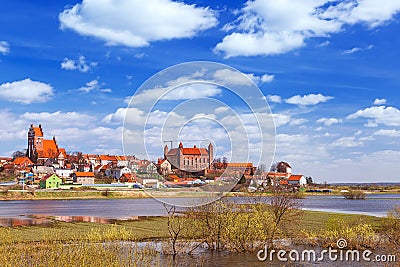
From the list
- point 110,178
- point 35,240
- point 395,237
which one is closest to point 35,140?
point 110,178

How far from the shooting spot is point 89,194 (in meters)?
116

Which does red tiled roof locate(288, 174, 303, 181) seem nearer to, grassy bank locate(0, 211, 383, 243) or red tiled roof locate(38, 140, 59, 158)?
red tiled roof locate(38, 140, 59, 158)

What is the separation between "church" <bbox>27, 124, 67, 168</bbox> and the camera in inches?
6846

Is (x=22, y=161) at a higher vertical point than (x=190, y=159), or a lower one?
higher

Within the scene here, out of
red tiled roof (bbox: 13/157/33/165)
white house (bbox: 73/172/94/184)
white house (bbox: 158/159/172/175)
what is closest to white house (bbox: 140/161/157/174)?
white house (bbox: 158/159/172/175)

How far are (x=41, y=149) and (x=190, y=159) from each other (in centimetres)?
16868

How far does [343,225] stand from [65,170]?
13931 centimetres

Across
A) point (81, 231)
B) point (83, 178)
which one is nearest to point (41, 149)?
point (83, 178)

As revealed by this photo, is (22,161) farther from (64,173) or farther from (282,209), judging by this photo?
(282,209)

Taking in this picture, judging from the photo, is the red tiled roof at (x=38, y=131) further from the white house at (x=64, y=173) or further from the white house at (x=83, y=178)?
the white house at (x=83, y=178)

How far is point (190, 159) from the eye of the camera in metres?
25.2

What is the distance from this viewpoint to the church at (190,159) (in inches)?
908

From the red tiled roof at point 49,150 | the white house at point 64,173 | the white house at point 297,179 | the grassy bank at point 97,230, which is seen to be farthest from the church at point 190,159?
the red tiled roof at point 49,150

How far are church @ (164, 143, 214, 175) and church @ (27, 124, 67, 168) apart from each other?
152 meters
